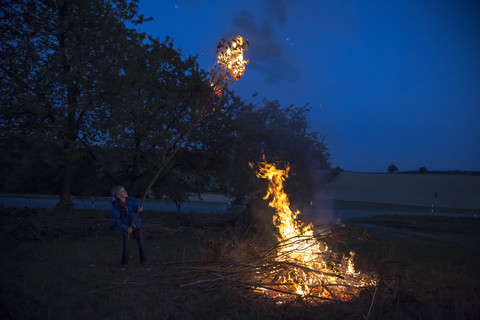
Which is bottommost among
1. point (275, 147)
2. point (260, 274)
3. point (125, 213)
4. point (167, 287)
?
point (167, 287)

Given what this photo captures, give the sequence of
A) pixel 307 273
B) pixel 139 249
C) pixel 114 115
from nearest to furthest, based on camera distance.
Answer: pixel 307 273 < pixel 139 249 < pixel 114 115

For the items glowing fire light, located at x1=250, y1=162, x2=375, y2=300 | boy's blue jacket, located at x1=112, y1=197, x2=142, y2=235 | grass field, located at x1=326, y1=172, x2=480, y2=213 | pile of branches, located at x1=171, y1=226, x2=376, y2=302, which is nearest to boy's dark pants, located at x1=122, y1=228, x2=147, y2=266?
boy's blue jacket, located at x1=112, y1=197, x2=142, y2=235

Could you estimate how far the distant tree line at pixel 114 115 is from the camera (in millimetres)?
10695

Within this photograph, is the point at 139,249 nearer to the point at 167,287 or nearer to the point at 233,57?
the point at 167,287

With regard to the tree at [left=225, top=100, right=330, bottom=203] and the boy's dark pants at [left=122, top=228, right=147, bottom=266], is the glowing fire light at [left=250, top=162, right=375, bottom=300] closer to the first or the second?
the boy's dark pants at [left=122, top=228, right=147, bottom=266]

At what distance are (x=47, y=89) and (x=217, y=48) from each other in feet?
22.7

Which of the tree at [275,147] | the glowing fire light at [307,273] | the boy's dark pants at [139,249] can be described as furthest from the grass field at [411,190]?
the boy's dark pants at [139,249]

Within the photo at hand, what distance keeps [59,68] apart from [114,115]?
239 cm

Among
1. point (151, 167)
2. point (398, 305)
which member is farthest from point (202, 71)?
point (398, 305)

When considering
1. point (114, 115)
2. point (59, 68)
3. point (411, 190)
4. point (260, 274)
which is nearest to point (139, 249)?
point (260, 274)

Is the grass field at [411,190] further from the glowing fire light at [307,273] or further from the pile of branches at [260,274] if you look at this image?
the pile of branches at [260,274]

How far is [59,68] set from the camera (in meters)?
10.9

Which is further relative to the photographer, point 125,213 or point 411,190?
point 411,190

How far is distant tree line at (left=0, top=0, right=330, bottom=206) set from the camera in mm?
10695
